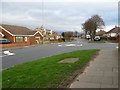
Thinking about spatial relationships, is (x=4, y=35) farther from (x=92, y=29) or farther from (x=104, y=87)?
(x=104, y=87)

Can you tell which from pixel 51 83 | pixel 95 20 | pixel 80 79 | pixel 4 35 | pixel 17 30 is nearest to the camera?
pixel 51 83

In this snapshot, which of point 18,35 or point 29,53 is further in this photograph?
point 18,35

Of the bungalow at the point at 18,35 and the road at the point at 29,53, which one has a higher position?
the bungalow at the point at 18,35

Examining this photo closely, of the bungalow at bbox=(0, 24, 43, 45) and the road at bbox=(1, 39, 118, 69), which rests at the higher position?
the bungalow at bbox=(0, 24, 43, 45)

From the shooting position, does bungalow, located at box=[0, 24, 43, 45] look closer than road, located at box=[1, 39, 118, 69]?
No

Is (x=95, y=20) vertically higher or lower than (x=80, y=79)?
higher

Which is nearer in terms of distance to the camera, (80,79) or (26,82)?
(26,82)

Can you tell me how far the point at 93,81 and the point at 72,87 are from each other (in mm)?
1037

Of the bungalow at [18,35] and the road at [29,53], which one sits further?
the bungalow at [18,35]

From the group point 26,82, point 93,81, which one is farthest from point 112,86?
point 26,82

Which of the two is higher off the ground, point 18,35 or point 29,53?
point 18,35

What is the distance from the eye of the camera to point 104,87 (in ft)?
19.6

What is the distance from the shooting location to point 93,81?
265 inches

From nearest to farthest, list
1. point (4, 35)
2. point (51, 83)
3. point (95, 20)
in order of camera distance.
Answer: point (51, 83), point (4, 35), point (95, 20)
